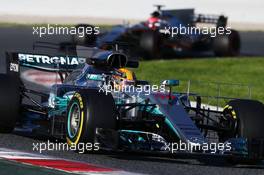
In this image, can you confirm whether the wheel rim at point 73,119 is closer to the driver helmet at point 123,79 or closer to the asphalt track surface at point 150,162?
the asphalt track surface at point 150,162

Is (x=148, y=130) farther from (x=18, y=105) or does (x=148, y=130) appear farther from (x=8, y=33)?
(x=8, y=33)

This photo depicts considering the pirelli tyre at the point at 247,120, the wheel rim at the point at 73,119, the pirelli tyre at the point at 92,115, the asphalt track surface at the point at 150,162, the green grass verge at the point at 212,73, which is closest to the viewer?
the asphalt track surface at the point at 150,162

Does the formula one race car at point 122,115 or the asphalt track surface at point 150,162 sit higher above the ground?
the formula one race car at point 122,115

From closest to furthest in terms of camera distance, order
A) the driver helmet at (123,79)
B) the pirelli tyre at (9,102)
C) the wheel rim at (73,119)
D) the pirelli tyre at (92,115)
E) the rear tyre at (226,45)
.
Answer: the pirelli tyre at (92,115) < the wheel rim at (73,119) < the pirelli tyre at (9,102) < the driver helmet at (123,79) < the rear tyre at (226,45)

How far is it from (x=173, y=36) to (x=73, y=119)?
55.4ft

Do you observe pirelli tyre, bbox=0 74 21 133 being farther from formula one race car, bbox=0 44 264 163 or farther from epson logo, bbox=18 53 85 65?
epson logo, bbox=18 53 85 65

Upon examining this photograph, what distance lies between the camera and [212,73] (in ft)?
73.7

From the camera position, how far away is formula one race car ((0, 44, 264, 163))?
32.5 feet

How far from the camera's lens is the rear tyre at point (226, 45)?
91.0 feet

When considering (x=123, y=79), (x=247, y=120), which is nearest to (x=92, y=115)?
(x=123, y=79)

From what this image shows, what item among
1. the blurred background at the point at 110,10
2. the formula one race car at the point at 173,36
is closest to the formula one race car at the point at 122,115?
the formula one race car at the point at 173,36

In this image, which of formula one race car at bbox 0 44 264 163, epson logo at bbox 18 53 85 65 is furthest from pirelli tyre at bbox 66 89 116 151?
epson logo at bbox 18 53 85 65

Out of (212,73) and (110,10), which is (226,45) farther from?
(110,10)

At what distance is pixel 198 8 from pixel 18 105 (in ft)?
90.3
